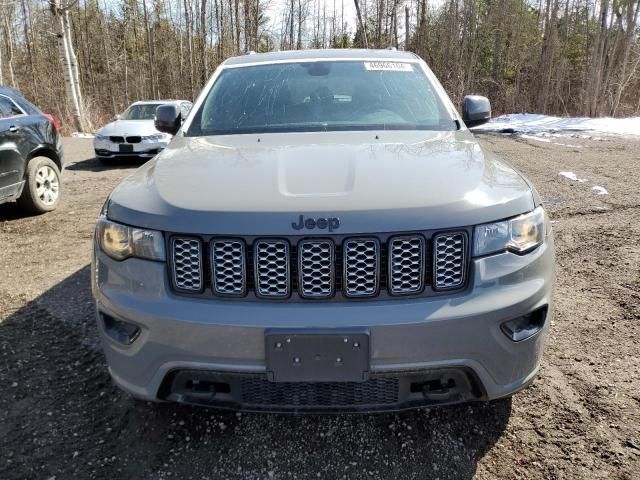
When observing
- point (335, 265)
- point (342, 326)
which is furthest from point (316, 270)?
point (342, 326)

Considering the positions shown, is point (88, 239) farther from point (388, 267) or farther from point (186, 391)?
point (388, 267)

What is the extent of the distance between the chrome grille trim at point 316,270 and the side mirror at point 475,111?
219 centimetres

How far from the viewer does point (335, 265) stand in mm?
1822

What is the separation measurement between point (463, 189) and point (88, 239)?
A: 4443 millimetres

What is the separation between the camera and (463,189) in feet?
6.39

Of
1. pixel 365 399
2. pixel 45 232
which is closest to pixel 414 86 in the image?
pixel 365 399

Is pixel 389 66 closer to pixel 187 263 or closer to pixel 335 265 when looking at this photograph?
pixel 335 265

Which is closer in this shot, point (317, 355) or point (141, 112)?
point (317, 355)

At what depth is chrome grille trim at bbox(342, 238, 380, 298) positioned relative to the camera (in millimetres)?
1812

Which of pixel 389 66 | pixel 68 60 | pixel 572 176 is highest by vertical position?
pixel 68 60

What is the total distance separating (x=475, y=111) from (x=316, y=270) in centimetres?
225

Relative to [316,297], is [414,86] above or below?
above

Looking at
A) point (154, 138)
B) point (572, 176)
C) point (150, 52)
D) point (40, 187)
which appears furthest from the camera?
point (150, 52)

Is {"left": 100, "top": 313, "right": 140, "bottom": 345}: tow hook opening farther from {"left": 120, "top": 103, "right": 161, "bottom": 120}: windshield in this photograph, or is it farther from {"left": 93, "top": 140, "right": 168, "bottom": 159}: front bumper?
{"left": 120, "top": 103, "right": 161, "bottom": 120}: windshield
